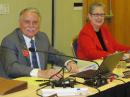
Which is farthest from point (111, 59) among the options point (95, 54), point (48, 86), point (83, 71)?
point (95, 54)

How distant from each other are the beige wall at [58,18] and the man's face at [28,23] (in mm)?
1207

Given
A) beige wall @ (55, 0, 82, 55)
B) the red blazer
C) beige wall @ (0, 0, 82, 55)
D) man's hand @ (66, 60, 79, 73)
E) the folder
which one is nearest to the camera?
the folder

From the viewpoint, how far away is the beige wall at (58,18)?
441cm

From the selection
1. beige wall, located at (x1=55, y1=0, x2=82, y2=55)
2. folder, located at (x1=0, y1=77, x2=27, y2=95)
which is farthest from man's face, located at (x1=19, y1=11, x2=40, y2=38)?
beige wall, located at (x1=55, y1=0, x2=82, y2=55)

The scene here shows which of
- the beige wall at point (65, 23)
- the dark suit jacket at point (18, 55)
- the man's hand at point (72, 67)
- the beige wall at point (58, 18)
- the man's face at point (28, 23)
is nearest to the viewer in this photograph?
the dark suit jacket at point (18, 55)

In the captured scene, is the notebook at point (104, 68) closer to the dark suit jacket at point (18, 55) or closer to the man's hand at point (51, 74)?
the man's hand at point (51, 74)

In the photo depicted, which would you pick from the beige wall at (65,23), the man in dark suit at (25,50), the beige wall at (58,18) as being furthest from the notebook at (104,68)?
the beige wall at (65,23)

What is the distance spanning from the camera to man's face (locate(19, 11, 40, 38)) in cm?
314

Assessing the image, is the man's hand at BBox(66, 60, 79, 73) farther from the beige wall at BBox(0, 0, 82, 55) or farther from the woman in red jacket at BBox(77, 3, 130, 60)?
the beige wall at BBox(0, 0, 82, 55)

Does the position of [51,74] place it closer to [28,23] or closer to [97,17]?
[28,23]

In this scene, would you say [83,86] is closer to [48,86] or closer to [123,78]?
[48,86]

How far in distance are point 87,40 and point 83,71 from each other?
1055 millimetres

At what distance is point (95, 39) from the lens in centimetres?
403

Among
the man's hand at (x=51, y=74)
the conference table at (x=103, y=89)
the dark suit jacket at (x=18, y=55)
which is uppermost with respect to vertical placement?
the dark suit jacket at (x=18, y=55)
